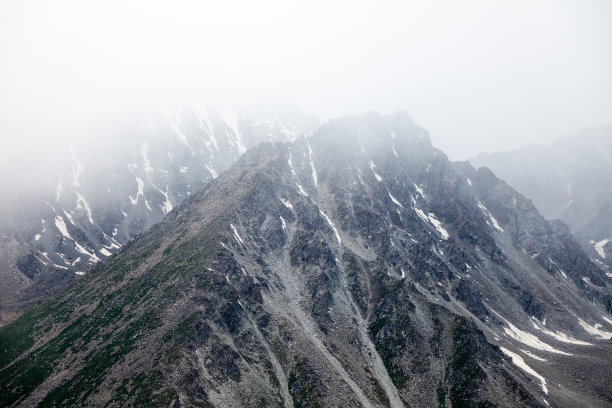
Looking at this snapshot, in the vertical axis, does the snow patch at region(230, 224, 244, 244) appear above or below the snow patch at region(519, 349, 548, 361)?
above

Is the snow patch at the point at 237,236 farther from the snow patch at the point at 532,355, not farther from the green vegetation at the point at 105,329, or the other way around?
the snow patch at the point at 532,355

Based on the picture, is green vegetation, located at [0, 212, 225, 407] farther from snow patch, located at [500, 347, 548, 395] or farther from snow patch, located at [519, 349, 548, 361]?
snow patch, located at [519, 349, 548, 361]

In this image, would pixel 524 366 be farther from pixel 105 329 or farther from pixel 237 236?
pixel 105 329

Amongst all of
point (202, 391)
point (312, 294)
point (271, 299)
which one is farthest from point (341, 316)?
point (202, 391)

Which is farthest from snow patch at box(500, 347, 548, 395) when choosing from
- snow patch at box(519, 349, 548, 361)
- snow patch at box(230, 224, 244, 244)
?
snow patch at box(230, 224, 244, 244)

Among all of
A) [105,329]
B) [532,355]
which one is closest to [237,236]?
[105,329]

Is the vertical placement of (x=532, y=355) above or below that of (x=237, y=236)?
below

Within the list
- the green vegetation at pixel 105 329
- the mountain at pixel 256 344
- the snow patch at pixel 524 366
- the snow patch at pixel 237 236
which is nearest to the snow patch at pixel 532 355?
the mountain at pixel 256 344

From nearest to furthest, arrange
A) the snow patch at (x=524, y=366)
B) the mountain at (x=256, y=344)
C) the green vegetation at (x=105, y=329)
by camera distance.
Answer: the green vegetation at (x=105, y=329), the mountain at (x=256, y=344), the snow patch at (x=524, y=366)

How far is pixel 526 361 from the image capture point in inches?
6698

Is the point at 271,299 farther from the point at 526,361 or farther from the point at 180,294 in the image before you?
the point at 526,361

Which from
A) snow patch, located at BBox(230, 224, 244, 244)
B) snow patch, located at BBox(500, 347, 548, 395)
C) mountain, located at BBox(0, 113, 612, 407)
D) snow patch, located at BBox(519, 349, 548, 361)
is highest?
snow patch, located at BBox(230, 224, 244, 244)

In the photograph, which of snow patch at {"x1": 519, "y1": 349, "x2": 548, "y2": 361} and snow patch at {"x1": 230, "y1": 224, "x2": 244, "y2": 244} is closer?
snow patch at {"x1": 519, "y1": 349, "x2": 548, "y2": 361}

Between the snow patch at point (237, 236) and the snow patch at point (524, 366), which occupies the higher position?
the snow patch at point (237, 236)
